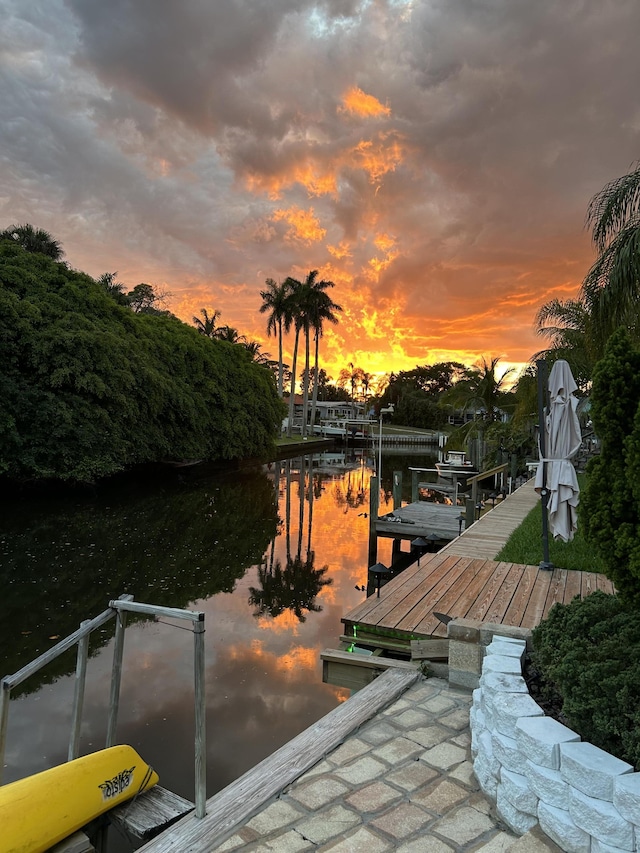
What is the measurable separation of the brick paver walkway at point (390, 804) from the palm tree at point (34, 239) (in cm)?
3212

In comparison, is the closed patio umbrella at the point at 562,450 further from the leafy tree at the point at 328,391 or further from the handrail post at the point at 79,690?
the leafy tree at the point at 328,391

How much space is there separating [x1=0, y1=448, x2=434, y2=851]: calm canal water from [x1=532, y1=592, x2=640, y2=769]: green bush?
3.15 metres

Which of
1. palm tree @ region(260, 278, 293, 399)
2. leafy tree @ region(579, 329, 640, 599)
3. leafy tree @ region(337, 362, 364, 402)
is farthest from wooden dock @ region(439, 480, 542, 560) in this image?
leafy tree @ region(337, 362, 364, 402)

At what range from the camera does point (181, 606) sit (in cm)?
870

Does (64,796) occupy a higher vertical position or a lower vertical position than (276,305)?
lower

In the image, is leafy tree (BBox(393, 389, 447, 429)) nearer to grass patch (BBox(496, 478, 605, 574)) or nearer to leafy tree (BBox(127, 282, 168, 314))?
leafy tree (BBox(127, 282, 168, 314))

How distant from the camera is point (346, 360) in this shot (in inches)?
3580

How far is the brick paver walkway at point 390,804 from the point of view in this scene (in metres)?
2.42

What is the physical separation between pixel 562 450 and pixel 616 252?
196 inches

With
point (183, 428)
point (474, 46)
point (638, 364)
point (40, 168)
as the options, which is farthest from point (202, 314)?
point (638, 364)

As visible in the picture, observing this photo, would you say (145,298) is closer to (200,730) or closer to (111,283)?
(111,283)

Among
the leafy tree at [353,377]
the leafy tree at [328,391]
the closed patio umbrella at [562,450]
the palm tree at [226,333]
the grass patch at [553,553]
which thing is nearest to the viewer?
the closed patio umbrella at [562,450]

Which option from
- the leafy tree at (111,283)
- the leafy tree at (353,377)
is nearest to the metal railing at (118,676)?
the leafy tree at (111,283)

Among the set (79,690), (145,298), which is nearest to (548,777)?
(79,690)
